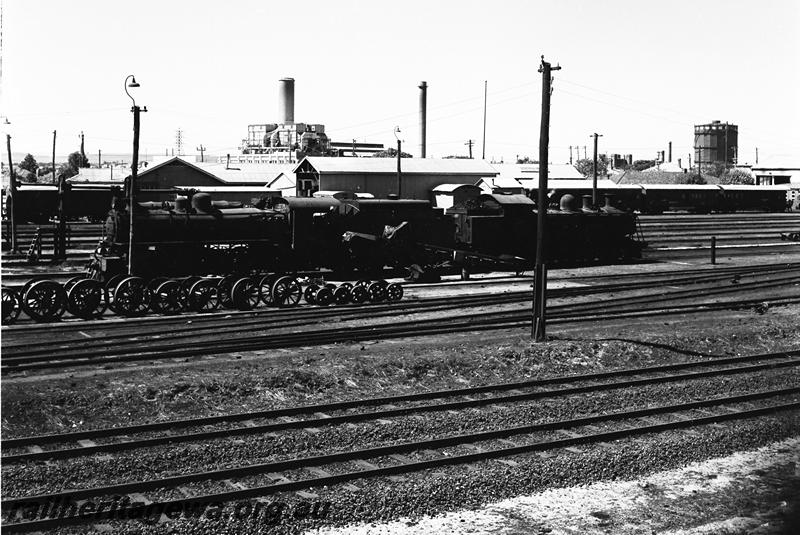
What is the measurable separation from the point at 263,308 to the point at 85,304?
5182mm

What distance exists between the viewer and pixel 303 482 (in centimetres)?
1168

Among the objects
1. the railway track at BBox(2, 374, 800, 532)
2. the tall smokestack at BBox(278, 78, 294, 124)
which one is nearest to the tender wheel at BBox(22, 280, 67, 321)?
the railway track at BBox(2, 374, 800, 532)

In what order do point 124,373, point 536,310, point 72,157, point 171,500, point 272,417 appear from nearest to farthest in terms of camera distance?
point 171,500
point 272,417
point 124,373
point 536,310
point 72,157

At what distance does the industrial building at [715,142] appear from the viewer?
158125 millimetres

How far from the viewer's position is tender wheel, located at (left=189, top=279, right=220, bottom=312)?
25.4 m

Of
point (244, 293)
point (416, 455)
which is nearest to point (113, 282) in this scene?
point (244, 293)

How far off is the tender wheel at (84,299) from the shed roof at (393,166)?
4155cm

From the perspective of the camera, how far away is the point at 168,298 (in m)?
25.3

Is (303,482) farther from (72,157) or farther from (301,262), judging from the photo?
(72,157)

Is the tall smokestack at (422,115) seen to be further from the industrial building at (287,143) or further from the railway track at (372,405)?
the railway track at (372,405)

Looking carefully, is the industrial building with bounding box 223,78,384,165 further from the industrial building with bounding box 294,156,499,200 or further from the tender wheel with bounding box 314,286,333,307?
the tender wheel with bounding box 314,286,333,307

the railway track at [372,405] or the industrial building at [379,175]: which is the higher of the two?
the industrial building at [379,175]

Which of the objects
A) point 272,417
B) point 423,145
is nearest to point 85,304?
point 272,417

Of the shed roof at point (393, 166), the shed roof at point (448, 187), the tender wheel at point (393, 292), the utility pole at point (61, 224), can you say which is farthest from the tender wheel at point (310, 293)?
the shed roof at point (393, 166)
